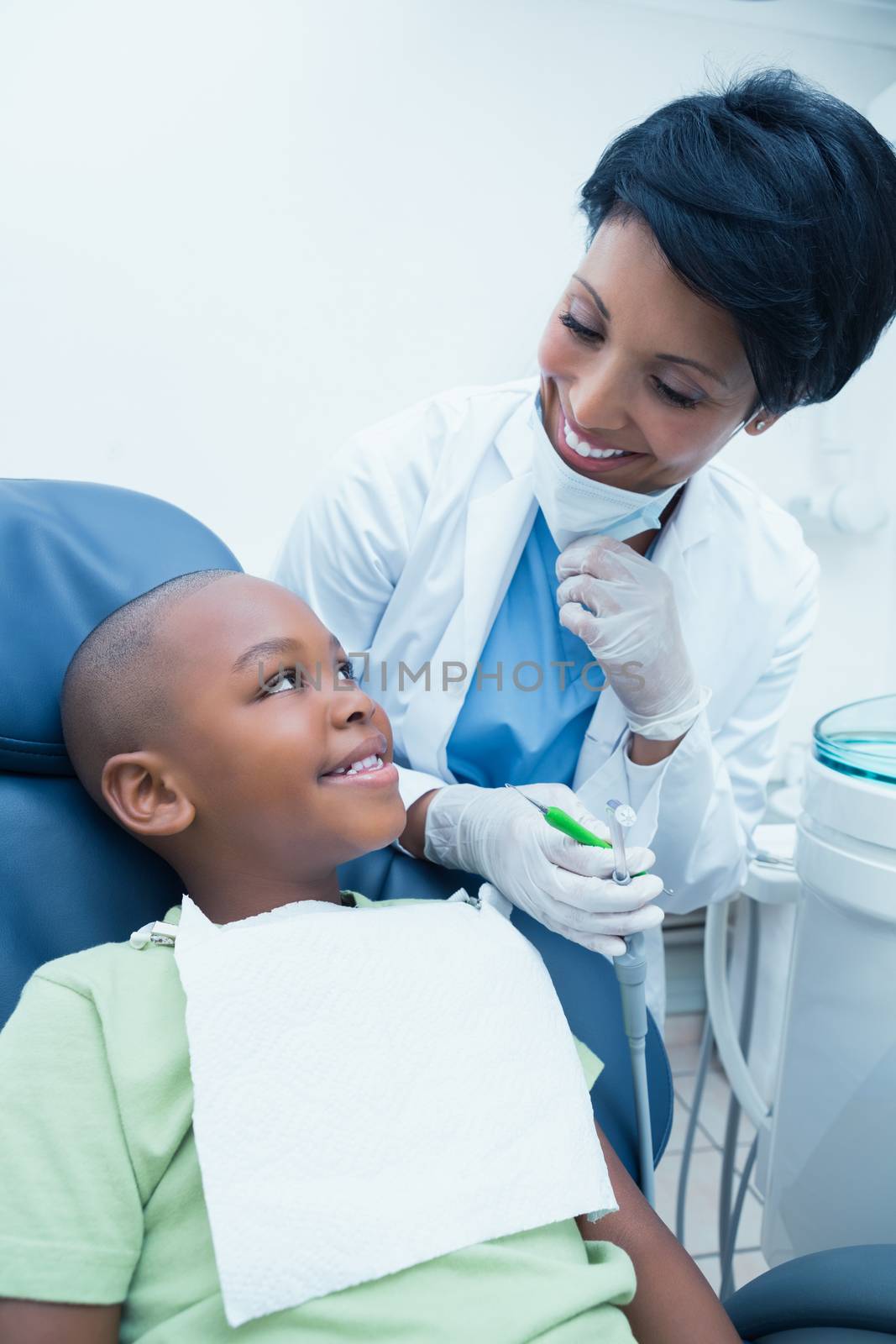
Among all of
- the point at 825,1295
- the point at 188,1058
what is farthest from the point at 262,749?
the point at 825,1295

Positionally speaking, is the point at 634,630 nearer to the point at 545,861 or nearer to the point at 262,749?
the point at 545,861

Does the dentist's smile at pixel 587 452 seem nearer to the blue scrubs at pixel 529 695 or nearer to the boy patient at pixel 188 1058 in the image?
the blue scrubs at pixel 529 695

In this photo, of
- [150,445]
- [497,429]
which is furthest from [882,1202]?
[150,445]

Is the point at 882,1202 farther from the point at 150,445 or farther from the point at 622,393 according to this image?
the point at 150,445

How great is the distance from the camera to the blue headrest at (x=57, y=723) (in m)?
0.94

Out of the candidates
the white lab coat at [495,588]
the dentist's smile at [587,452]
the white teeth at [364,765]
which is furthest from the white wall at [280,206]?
the white teeth at [364,765]

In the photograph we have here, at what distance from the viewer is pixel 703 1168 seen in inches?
83.7

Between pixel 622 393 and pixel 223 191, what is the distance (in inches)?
49.7

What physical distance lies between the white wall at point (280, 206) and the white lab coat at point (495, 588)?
0.70m

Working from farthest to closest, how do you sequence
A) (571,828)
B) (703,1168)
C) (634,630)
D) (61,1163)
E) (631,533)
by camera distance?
(703,1168) → (631,533) → (634,630) → (571,828) → (61,1163)

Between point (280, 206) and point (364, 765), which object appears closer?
point (364, 765)

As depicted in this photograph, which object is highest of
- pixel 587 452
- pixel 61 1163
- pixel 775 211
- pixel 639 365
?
pixel 775 211

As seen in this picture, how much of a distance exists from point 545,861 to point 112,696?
50 centimetres

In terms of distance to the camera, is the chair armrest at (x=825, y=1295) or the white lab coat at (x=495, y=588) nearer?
the chair armrest at (x=825, y=1295)
